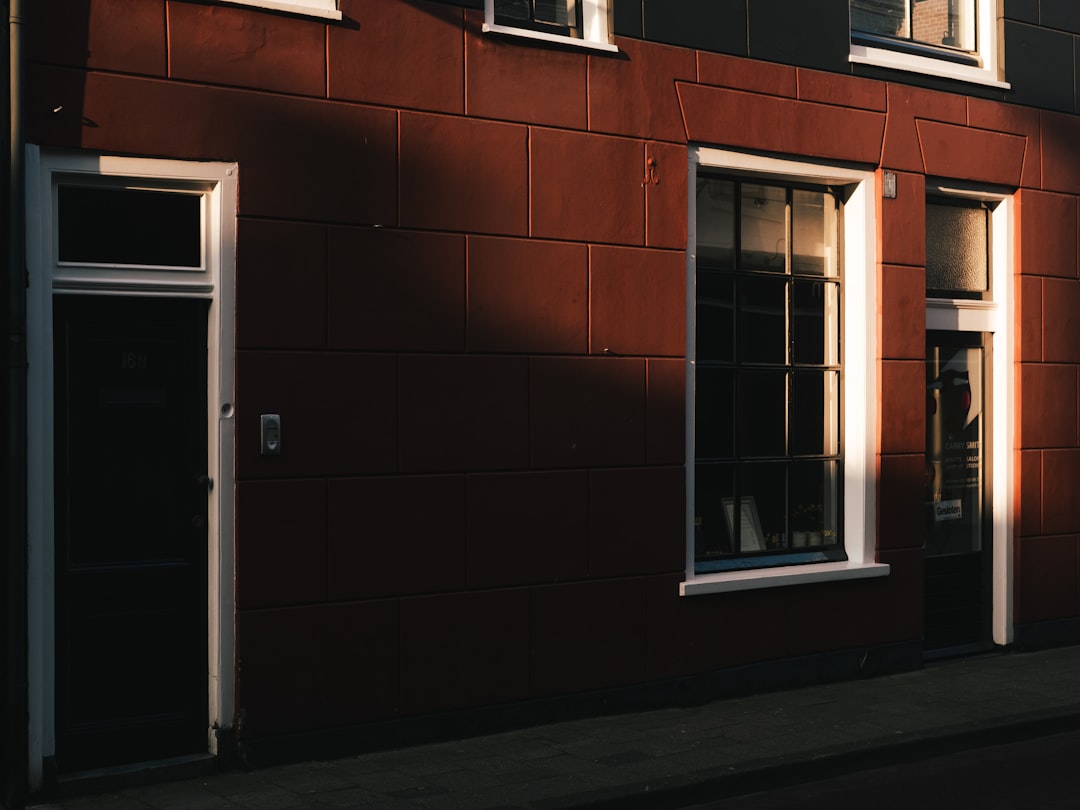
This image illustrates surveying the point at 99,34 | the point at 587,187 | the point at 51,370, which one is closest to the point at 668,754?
the point at 587,187

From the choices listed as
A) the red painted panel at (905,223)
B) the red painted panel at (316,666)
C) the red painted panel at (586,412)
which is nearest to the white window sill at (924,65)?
→ the red painted panel at (905,223)

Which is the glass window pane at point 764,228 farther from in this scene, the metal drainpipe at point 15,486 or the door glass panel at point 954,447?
the metal drainpipe at point 15,486

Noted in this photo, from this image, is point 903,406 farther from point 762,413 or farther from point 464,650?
point 464,650

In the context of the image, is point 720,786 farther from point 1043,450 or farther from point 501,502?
point 1043,450

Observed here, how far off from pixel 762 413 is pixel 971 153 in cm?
257

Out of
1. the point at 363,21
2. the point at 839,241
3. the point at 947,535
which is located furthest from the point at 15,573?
the point at 947,535

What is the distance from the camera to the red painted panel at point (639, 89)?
8109mm

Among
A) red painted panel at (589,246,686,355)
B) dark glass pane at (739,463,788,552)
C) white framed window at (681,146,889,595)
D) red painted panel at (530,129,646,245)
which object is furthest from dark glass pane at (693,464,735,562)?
red painted panel at (530,129,646,245)

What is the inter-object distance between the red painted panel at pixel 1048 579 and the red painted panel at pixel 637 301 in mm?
3643

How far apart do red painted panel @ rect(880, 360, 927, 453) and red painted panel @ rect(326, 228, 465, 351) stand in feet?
10.9

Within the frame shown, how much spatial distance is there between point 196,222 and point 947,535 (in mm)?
6040

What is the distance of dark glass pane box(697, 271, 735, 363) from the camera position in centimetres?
880

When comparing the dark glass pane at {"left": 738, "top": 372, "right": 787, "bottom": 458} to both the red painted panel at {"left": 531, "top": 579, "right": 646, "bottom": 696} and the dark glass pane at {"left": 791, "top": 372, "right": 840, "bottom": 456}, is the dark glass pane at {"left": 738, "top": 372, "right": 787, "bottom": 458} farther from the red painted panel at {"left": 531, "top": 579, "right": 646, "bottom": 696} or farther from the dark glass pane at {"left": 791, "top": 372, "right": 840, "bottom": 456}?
the red painted panel at {"left": 531, "top": 579, "right": 646, "bottom": 696}

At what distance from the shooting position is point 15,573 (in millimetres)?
6223
